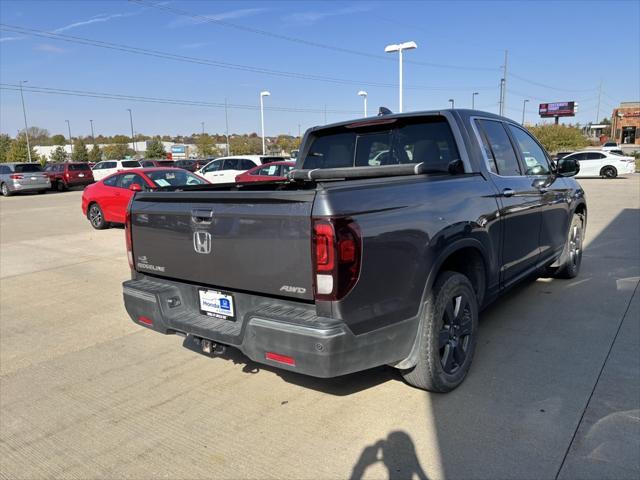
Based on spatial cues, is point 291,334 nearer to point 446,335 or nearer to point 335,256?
point 335,256

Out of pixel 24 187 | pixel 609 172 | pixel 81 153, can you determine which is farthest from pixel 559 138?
pixel 81 153

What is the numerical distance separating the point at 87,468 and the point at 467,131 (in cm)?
350

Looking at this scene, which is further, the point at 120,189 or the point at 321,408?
the point at 120,189

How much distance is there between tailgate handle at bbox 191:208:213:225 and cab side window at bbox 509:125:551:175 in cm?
318

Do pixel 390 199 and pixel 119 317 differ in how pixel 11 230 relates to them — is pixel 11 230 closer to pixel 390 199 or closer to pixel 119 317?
pixel 119 317

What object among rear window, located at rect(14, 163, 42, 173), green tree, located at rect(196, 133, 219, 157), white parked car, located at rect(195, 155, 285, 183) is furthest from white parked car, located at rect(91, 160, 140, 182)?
green tree, located at rect(196, 133, 219, 157)

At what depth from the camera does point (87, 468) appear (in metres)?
2.79

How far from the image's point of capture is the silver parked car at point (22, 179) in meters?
25.8

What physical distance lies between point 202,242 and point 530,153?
363cm

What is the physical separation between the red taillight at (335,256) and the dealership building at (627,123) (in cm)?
8447

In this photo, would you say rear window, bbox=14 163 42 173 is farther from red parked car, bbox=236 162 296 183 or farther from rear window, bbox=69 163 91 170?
red parked car, bbox=236 162 296 183

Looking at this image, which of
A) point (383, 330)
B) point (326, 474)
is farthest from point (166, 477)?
point (383, 330)

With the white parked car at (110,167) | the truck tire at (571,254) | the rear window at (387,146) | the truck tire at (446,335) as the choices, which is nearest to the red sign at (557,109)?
the white parked car at (110,167)

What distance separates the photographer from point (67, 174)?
28.7 metres
